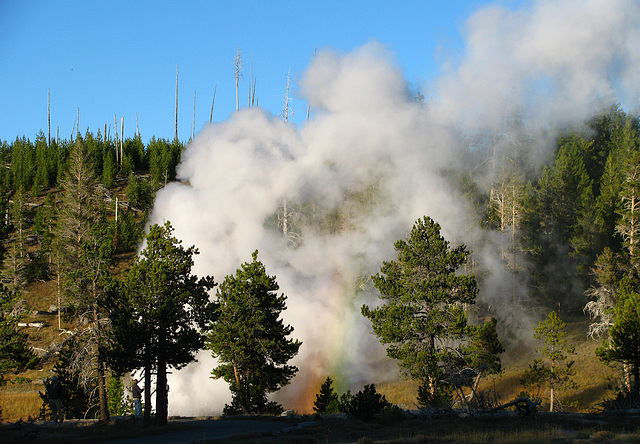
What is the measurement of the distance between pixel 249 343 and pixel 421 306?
8.81 m

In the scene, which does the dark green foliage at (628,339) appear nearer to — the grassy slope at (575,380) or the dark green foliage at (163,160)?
the grassy slope at (575,380)

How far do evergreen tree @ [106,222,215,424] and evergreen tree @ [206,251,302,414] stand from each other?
334 cm

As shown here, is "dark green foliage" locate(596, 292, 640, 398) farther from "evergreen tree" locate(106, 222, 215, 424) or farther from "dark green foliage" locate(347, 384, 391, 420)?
"evergreen tree" locate(106, 222, 215, 424)

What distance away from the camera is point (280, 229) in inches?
1780

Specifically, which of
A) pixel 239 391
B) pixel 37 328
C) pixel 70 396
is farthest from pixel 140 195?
pixel 239 391

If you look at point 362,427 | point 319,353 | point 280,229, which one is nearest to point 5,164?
point 280,229

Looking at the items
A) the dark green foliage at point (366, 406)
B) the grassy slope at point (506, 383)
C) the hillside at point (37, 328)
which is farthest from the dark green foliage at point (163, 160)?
the dark green foliage at point (366, 406)

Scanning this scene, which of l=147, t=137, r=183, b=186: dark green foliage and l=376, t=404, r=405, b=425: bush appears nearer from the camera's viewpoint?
l=376, t=404, r=405, b=425: bush

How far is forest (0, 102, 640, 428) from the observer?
2366cm

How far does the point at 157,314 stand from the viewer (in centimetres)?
2267

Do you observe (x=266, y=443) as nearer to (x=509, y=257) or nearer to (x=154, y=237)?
(x=154, y=237)

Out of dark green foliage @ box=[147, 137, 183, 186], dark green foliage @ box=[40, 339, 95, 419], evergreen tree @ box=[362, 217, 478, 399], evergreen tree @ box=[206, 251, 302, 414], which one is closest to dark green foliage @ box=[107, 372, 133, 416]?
dark green foliage @ box=[40, 339, 95, 419]

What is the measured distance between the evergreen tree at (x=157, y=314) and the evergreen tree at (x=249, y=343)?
334 cm

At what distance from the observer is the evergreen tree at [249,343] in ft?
→ 88.4
